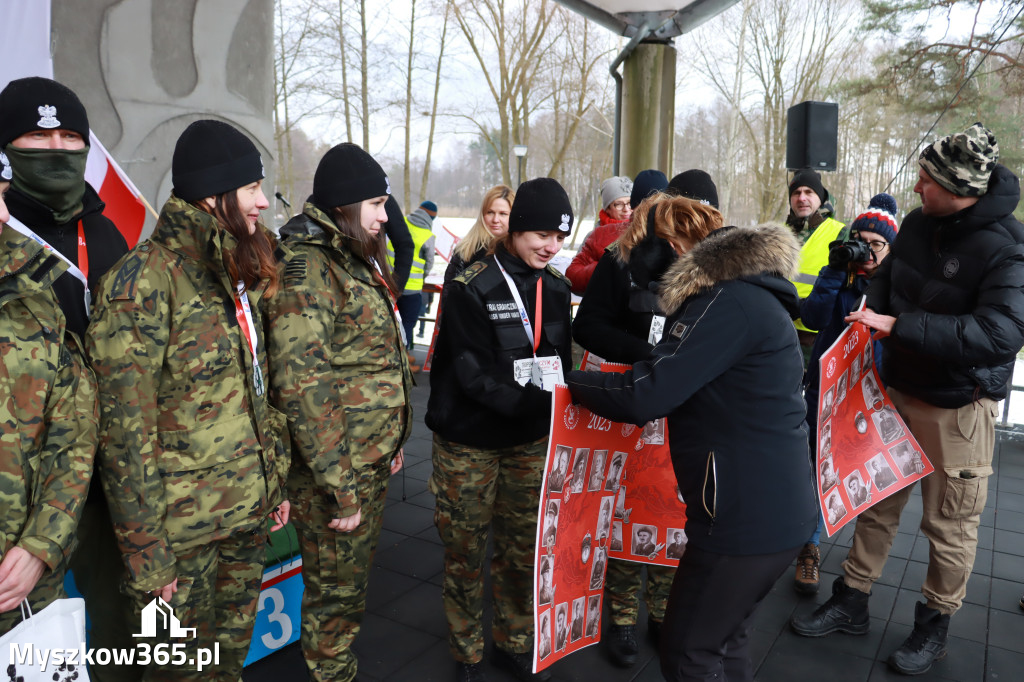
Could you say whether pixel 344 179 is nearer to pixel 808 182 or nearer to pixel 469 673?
pixel 469 673

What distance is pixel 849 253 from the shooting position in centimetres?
354

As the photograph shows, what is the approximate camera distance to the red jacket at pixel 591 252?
14.6ft

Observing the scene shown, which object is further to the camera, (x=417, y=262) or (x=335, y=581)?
(x=417, y=262)

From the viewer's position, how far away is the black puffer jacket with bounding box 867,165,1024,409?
2.83 metres

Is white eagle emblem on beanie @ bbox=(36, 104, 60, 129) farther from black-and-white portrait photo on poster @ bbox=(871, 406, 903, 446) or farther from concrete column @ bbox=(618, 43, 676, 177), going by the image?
concrete column @ bbox=(618, 43, 676, 177)

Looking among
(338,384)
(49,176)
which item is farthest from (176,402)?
(49,176)

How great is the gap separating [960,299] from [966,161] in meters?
0.55

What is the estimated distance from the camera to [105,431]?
190 cm

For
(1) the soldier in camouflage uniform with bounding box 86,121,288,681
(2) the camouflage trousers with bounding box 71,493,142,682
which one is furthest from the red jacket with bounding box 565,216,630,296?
(2) the camouflage trousers with bounding box 71,493,142,682

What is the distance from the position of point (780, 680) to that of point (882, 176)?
27.9 meters

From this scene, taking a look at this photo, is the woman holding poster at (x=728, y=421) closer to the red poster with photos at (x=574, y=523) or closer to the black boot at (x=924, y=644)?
the red poster with photos at (x=574, y=523)

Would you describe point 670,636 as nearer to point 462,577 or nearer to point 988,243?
point 462,577

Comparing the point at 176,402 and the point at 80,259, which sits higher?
the point at 80,259

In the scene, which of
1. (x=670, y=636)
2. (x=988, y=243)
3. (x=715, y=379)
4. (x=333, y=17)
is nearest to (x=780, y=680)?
(x=670, y=636)
